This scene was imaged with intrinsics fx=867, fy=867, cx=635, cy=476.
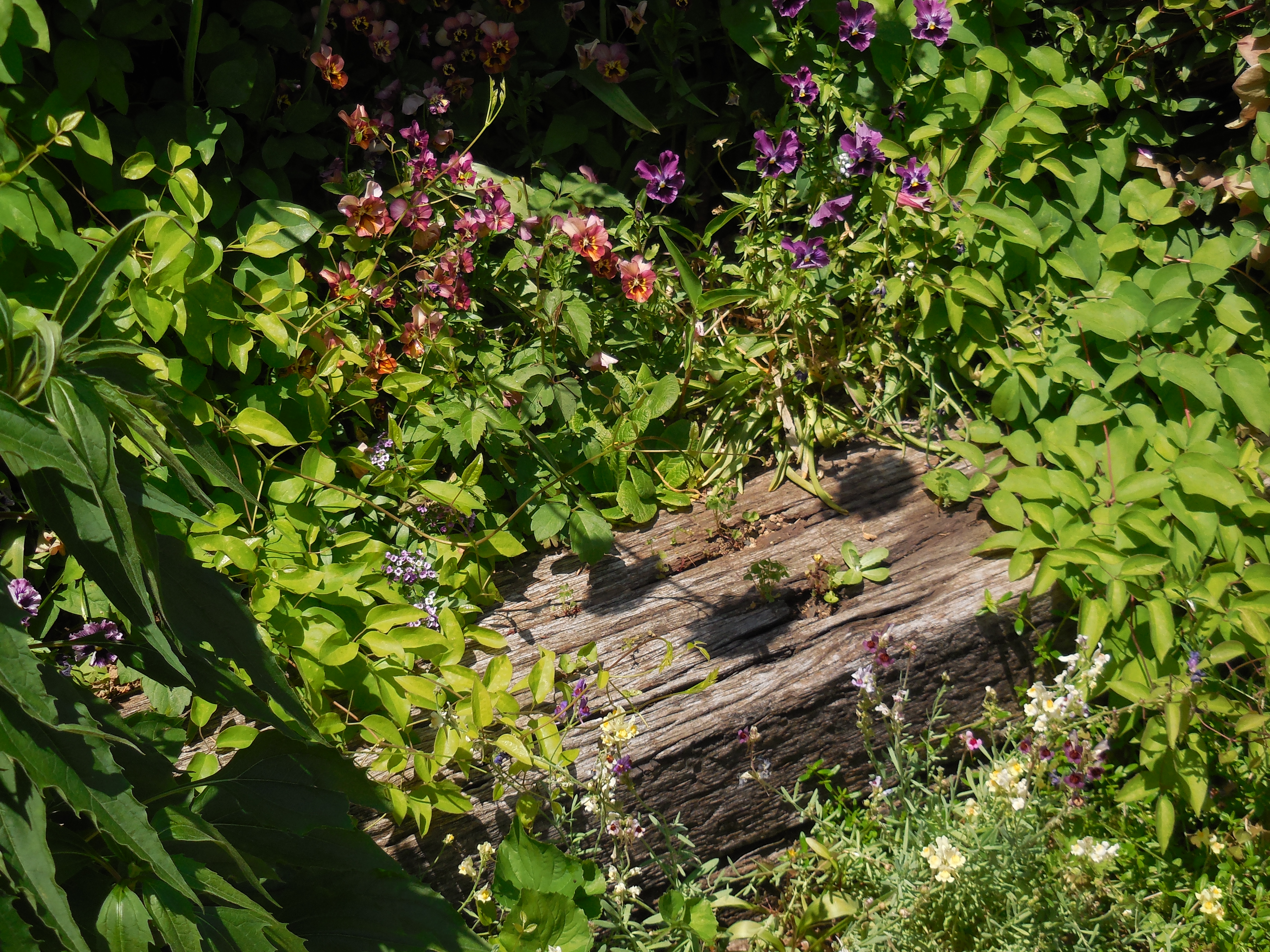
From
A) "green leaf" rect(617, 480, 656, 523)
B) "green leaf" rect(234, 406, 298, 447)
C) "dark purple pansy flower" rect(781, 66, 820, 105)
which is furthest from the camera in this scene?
"dark purple pansy flower" rect(781, 66, 820, 105)

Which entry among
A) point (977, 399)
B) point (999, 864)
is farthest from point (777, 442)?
point (999, 864)

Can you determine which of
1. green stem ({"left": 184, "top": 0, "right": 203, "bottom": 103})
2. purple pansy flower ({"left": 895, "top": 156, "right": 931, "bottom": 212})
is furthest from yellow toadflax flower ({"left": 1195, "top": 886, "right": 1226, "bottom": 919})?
green stem ({"left": 184, "top": 0, "right": 203, "bottom": 103})

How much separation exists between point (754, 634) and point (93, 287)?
1.62 m

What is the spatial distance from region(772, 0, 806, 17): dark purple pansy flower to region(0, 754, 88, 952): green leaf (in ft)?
7.47

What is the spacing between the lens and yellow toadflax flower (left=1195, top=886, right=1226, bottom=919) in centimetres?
180

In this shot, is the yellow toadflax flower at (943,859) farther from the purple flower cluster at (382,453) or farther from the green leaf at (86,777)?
the purple flower cluster at (382,453)

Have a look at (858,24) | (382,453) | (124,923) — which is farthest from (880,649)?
(858,24)

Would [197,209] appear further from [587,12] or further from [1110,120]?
[1110,120]

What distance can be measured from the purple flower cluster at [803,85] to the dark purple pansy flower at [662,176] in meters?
0.03

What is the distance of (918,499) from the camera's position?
2422mm

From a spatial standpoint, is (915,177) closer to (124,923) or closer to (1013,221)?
(1013,221)

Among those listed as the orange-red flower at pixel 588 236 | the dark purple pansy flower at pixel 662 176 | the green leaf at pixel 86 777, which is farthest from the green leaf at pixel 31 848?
the dark purple pansy flower at pixel 662 176

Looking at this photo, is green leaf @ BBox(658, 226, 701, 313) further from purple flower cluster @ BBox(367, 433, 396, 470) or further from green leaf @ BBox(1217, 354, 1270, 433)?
green leaf @ BBox(1217, 354, 1270, 433)

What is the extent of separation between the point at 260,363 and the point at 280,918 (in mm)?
1347
